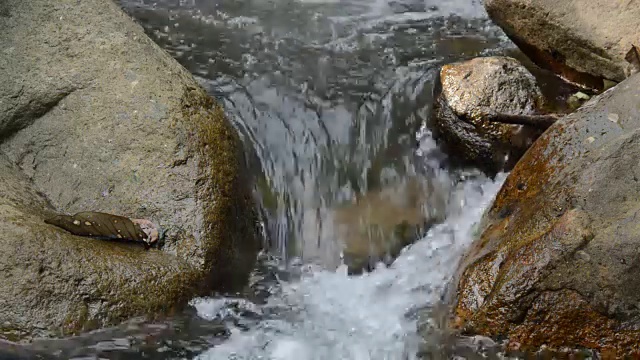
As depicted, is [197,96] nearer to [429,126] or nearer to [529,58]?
[429,126]

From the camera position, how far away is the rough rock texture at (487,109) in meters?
5.38

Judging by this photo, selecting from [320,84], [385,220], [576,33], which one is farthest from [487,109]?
[320,84]

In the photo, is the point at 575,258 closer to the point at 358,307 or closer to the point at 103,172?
the point at 358,307

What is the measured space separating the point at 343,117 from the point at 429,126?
2.42 ft

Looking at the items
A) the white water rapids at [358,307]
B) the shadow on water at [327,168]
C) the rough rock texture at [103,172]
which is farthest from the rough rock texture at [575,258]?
the rough rock texture at [103,172]

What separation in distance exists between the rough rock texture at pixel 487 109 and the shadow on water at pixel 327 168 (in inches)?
7.6

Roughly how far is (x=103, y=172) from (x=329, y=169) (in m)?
1.87

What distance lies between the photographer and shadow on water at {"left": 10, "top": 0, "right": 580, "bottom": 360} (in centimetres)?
398

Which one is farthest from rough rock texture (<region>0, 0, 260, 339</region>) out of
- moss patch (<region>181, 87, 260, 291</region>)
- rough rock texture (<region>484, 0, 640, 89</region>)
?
rough rock texture (<region>484, 0, 640, 89</region>)

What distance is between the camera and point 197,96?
469 centimetres

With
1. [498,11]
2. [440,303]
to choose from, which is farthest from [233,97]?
[440,303]

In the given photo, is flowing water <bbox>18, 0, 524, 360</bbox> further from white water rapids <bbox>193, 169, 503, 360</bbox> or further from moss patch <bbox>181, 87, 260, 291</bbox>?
moss patch <bbox>181, 87, 260, 291</bbox>

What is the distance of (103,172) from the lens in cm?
437

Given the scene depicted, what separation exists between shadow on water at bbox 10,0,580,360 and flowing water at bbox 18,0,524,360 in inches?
0.5
